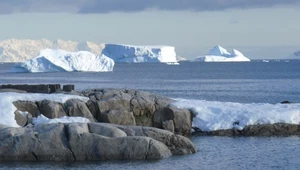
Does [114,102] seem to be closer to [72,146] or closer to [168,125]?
[168,125]

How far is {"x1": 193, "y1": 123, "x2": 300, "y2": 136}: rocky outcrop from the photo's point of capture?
39.1 metres

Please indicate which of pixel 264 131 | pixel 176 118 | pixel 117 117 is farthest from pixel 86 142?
pixel 264 131

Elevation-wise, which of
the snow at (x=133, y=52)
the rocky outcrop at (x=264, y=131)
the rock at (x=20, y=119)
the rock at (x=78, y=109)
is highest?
the snow at (x=133, y=52)

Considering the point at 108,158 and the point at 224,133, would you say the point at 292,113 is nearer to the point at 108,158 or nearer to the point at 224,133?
the point at 224,133

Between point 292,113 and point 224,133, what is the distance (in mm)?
4276

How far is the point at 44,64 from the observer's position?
138000 mm

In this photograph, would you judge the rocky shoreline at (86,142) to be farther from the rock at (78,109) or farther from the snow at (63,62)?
the snow at (63,62)

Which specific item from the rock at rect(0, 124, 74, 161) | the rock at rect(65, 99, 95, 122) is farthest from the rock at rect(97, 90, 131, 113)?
the rock at rect(0, 124, 74, 161)

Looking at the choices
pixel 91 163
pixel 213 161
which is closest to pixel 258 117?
pixel 213 161

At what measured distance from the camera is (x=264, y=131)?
39188mm

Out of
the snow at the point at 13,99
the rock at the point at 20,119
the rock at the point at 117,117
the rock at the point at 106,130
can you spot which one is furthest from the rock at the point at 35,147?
the rock at the point at 117,117

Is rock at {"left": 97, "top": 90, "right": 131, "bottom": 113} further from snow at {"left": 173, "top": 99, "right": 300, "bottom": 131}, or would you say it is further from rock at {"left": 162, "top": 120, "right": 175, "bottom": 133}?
snow at {"left": 173, "top": 99, "right": 300, "bottom": 131}

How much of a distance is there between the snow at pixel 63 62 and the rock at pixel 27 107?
9423 centimetres

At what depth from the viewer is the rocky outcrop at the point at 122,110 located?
38.6 metres
